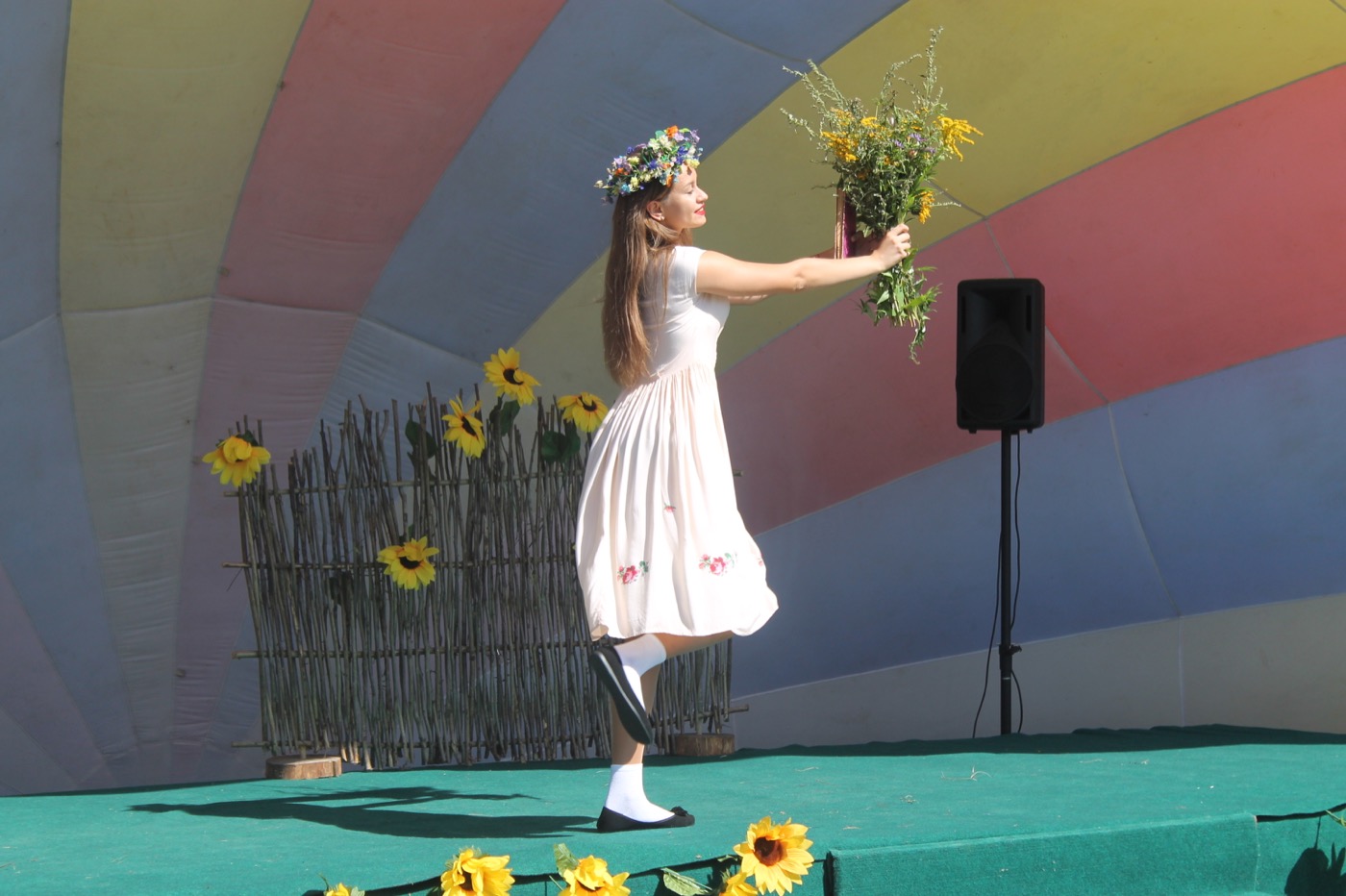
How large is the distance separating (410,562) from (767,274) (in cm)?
158

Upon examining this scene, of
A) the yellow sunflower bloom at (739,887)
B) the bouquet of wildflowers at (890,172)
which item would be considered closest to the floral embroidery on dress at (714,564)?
the yellow sunflower bloom at (739,887)

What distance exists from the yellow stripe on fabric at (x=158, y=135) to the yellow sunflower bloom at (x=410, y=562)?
1175 mm

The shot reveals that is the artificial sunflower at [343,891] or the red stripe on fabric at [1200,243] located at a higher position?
the red stripe on fabric at [1200,243]

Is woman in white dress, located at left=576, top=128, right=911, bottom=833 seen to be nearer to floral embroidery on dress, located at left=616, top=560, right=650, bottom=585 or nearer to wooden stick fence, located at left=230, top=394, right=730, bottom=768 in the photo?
floral embroidery on dress, located at left=616, top=560, right=650, bottom=585

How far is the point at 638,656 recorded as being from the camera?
8.34 feet

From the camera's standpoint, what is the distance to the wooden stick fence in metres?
3.92

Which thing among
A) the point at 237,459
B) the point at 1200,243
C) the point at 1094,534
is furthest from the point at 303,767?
the point at 1200,243

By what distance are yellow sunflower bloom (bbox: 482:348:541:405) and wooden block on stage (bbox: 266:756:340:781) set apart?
110cm

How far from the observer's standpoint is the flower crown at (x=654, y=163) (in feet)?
8.84

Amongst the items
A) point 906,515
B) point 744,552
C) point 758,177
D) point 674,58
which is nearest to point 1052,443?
point 906,515

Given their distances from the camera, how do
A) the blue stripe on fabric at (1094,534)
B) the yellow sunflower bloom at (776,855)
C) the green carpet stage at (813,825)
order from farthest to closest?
the blue stripe on fabric at (1094,534)
the green carpet stage at (813,825)
the yellow sunflower bloom at (776,855)

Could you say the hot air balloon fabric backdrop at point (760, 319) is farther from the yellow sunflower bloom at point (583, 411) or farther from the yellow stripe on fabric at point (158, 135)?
the yellow sunflower bloom at point (583, 411)

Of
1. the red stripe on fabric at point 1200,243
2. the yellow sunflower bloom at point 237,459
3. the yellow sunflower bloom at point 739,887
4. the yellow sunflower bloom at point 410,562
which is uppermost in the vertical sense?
the red stripe on fabric at point 1200,243

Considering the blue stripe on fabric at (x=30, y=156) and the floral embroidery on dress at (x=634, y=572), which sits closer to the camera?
the floral embroidery on dress at (x=634, y=572)
